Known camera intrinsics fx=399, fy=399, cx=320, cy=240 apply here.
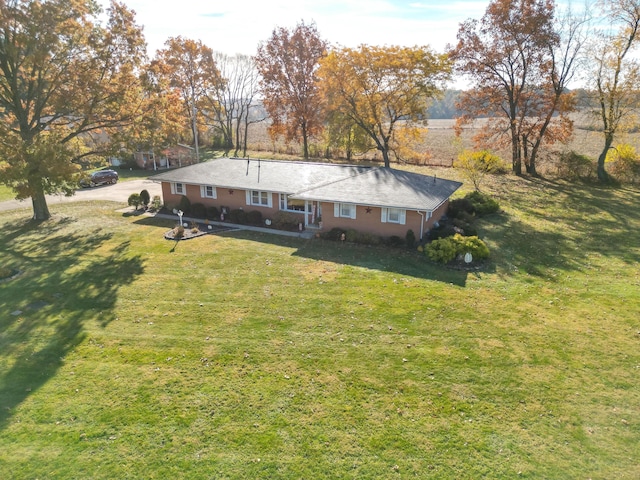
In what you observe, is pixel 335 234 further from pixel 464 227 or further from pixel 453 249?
pixel 464 227

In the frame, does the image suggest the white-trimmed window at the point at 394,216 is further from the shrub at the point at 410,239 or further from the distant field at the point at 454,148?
the distant field at the point at 454,148

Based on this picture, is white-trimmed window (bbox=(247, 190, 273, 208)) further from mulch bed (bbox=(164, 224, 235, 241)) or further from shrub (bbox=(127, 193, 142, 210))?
shrub (bbox=(127, 193, 142, 210))

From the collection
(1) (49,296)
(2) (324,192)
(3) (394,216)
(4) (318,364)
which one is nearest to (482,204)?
(3) (394,216)

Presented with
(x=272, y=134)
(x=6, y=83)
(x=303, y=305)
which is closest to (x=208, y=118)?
A: (x=272, y=134)

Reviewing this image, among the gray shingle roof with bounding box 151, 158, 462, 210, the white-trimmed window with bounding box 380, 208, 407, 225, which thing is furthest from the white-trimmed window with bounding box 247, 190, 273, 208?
the white-trimmed window with bounding box 380, 208, 407, 225

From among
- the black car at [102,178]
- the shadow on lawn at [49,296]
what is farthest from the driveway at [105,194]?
the shadow on lawn at [49,296]

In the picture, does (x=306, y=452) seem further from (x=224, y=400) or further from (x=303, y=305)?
(x=303, y=305)

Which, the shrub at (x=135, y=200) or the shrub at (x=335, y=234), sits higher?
the shrub at (x=135, y=200)
